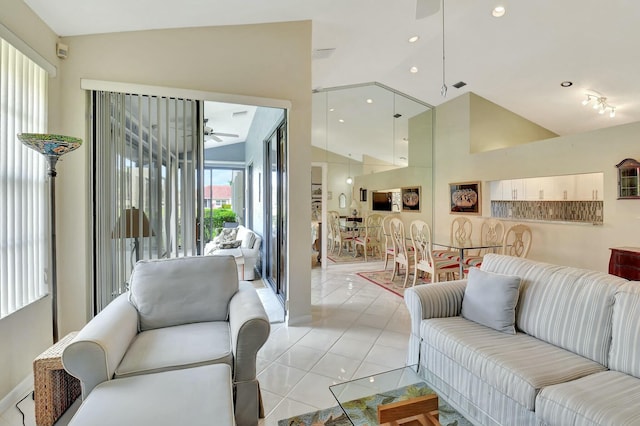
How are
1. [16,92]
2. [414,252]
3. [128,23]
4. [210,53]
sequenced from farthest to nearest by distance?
1. [414,252]
2. [210,53]
3. [128,23]
4. [16,92]

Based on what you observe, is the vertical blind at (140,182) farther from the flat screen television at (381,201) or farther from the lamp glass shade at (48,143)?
the flat screen television at (381,201)

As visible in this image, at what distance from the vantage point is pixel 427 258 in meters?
4.30

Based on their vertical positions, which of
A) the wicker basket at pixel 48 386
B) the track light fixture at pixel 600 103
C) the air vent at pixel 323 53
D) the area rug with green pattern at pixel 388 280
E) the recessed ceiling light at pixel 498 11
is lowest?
the area rug with green pattern at pixel 388 280

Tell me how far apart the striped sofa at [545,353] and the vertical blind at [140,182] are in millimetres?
2314

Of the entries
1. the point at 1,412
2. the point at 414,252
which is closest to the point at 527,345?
the point at 414,252

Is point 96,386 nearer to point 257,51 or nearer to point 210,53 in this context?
point 210,53

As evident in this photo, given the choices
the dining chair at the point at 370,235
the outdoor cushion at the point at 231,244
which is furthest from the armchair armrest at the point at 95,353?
the dining chair at the point at 370,235

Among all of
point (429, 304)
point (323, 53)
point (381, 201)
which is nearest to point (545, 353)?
point (429, 304)

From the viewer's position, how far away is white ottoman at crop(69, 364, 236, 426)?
116cm

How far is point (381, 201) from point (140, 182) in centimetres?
471

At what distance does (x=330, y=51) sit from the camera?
3.99 meters

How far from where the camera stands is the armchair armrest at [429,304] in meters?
2.25

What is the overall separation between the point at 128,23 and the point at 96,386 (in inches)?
108

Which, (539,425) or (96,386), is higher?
(96,386)
